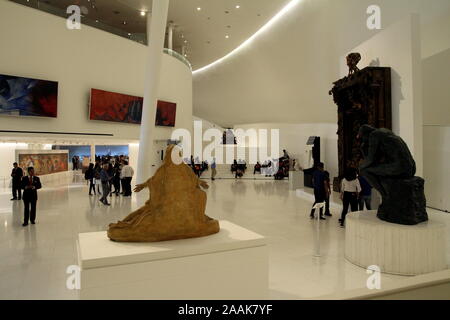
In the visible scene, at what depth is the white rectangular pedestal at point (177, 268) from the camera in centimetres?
295

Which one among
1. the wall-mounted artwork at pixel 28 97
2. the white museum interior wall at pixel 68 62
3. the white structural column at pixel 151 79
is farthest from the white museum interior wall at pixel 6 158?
the white structural column at pixel 151 79

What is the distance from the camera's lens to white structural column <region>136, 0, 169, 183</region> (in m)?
7.47

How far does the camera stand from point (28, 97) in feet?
35.9

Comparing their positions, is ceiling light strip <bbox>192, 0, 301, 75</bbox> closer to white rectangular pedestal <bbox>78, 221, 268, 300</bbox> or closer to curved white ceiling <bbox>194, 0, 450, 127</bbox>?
curved white ceiling <bbox>194, 0, 450, 127</bbox>

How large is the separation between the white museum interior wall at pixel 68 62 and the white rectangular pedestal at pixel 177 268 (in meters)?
9.80

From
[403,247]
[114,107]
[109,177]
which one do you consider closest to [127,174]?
[109,177]

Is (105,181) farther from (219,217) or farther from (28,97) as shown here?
(219,217)

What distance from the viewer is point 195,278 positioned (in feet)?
10.8

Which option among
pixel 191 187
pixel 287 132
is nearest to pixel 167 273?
pixel 191 187

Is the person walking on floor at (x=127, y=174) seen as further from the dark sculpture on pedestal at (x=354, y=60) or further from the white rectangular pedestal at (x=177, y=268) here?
the white rectangular pedestal at (x=177, y=268)

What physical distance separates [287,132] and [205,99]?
10864mm

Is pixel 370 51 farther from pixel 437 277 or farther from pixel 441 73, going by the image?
pixel 437 277

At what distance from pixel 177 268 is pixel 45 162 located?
16.5 metres

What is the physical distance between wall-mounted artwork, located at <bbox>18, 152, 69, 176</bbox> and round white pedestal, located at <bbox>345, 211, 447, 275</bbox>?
1518 cm
